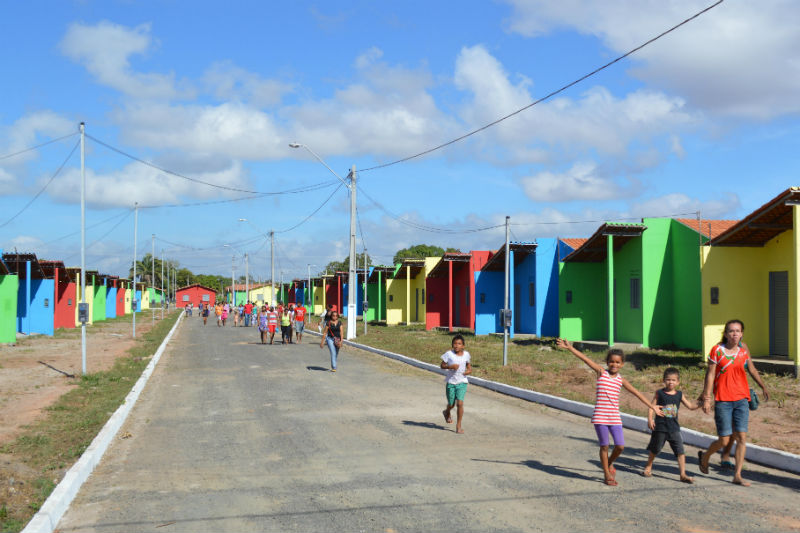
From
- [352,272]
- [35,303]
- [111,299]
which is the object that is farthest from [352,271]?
[111,299]

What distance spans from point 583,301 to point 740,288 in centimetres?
816

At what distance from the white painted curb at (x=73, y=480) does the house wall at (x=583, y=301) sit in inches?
649

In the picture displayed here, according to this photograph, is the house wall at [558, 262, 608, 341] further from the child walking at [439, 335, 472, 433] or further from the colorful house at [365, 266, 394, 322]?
the colorful house at [365, 266, 394, 322]

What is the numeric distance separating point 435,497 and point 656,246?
16.4 m

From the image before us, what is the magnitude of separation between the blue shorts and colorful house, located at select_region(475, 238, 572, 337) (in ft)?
66.5

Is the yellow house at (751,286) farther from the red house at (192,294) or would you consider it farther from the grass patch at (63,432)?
the red house at (192,294)

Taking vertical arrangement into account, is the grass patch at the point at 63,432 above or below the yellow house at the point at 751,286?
below

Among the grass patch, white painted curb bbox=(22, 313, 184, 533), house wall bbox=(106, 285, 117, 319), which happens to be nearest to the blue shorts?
white painted curb bbox=(22, 313, 184, 533)

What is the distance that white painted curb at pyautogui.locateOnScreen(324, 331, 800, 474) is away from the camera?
8.73 m

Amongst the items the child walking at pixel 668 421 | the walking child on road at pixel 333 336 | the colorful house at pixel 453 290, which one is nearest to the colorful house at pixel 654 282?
the walking child on road at pixel 333 336

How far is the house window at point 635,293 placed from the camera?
22328mm

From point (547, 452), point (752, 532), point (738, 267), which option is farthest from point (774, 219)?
point (752, 532)

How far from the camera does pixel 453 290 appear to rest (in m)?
37.7

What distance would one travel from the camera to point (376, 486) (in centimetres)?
755
